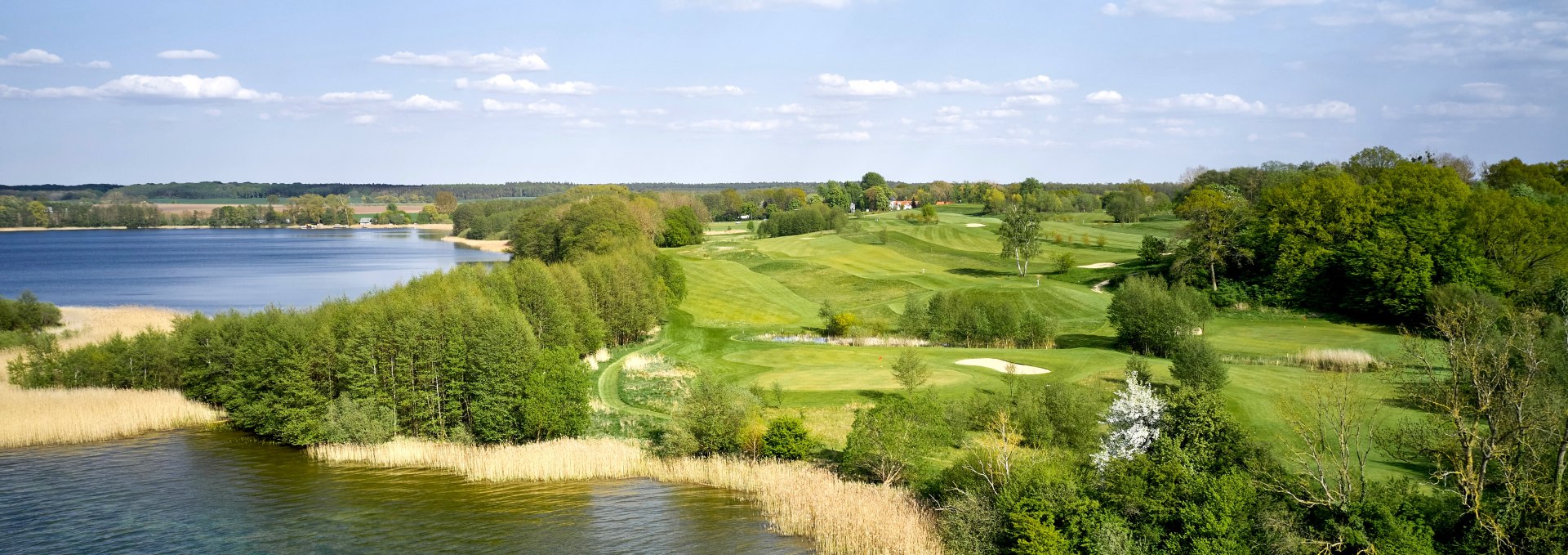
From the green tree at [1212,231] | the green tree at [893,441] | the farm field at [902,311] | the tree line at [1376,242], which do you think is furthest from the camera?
the green tree at [1212,231]

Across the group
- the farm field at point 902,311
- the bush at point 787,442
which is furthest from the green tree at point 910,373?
the bush at point 787,442

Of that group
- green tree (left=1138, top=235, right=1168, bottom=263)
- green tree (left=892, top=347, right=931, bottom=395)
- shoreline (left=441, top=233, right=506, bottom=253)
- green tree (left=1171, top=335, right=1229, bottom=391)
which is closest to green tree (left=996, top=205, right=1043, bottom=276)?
green tree (left=1138, top=235, right=1168, bottom=263)

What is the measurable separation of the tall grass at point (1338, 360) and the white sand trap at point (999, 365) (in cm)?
1510

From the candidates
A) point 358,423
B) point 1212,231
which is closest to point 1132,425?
point 358,423

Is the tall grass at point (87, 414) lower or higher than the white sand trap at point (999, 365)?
lower

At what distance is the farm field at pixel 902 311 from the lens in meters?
43.8

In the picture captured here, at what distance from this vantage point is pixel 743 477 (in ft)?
112

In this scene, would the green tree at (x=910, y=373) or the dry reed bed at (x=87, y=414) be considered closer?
the dry reed bed at (x=87, y=414)

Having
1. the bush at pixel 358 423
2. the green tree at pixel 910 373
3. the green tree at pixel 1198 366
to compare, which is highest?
the green tree at pixel 1198 366

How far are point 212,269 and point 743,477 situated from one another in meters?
115

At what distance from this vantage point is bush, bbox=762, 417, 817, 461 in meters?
35.3

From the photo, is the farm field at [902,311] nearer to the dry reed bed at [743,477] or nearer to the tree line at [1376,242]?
the tree line at [1376,242]

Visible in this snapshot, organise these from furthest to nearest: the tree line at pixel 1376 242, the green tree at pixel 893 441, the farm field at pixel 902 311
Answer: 1. the tree line at pixel 1376 242
2. the farm field at pixel 902 311
3. the green tree at pixel 893 441

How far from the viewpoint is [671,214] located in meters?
130
